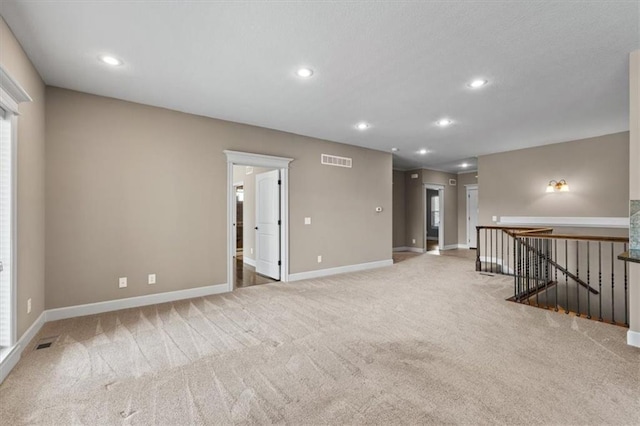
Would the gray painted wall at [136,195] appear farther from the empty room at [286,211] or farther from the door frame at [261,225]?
the door frame at [261,225]

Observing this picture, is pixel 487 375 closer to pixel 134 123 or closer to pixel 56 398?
pixel 56 398

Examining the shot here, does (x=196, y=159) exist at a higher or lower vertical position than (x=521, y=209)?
higher

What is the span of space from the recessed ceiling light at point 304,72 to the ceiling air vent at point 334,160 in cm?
275

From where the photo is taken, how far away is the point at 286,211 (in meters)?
5.43

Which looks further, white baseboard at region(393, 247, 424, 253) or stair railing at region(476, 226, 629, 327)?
white baseboard at region(393, 247, 424, 253)

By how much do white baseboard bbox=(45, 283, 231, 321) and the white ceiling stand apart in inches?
104

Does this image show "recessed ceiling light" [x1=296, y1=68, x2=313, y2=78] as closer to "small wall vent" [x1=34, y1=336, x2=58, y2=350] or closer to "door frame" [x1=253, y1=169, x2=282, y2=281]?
"door frame" [x1=253, y1=169, x2=282, y2=281]

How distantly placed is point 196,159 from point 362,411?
3936 millimetres

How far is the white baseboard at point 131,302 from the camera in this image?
350 centimetres

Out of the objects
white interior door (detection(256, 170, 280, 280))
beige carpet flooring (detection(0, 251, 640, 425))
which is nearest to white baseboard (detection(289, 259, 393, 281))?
white interior door (detection(256, 170, 280, 280))

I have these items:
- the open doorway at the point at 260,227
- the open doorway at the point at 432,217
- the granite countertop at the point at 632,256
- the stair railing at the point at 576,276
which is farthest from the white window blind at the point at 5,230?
the open doorway at the point at 432,217

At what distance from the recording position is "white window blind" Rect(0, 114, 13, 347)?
2432 mm

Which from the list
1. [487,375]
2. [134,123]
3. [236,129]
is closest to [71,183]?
[134,123]

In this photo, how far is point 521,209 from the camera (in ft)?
22.4
